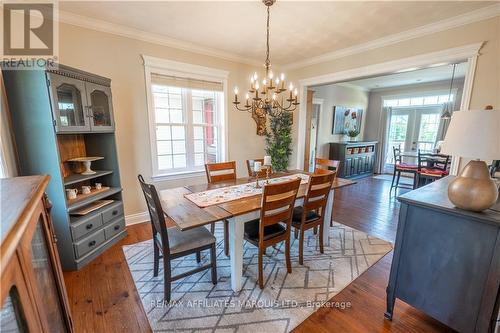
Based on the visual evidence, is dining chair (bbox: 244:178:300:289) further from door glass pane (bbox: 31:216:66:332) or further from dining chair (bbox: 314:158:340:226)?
door glass pane (bbox: 31:216:66:332)

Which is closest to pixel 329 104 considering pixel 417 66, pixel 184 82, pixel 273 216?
pixel 417 66

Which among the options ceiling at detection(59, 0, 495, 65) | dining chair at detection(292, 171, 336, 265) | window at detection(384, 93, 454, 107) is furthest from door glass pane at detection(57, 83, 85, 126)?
window at detection(384, 93, 454, 107)

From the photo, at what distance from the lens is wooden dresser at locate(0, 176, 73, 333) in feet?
1.76

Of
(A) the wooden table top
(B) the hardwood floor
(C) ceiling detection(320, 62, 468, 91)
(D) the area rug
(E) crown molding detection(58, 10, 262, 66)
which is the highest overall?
(C) ceiling detection(320, 62, 468, 91)

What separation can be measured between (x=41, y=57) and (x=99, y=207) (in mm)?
1680

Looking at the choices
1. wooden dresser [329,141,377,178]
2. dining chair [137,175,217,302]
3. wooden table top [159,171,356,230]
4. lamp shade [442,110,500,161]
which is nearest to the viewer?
lamp shade [442,110,500,161]

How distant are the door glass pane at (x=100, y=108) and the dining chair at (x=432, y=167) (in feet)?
17.2

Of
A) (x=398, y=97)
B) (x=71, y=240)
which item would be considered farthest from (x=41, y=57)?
(x=398, y=97)

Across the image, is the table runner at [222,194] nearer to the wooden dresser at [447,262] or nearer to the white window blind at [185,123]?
the wooden dresser at [447,262]

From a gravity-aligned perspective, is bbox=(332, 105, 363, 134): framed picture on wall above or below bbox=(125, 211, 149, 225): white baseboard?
above

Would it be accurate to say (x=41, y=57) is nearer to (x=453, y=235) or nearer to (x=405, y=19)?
(x=453, y=235)

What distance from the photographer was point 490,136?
1.16 metres

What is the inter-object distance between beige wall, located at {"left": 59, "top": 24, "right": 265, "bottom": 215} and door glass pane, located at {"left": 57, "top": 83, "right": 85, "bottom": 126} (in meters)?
0.59

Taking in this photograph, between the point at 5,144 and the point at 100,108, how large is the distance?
2.81ft
